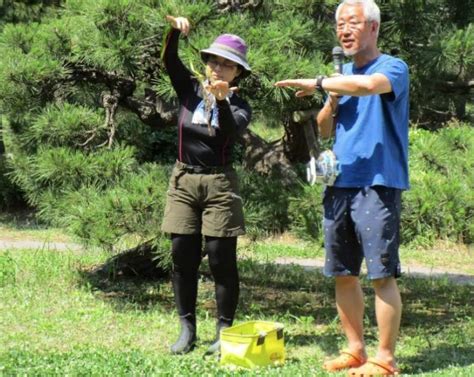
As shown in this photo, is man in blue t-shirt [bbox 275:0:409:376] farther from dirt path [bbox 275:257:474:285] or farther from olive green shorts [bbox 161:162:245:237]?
dirt path [bbox 275:257:474:285]

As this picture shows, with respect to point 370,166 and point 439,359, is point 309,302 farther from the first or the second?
point 370,166

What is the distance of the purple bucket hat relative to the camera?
160 inches

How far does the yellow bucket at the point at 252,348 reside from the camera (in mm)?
3846

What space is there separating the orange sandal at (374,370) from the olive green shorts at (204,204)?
3.15 feet

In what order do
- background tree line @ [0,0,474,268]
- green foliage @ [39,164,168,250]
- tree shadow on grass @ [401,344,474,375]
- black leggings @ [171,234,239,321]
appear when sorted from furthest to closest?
green foliage @ [39,164,168,250] → background tree line @ [0,0,474,268] → black leggings @ [171,234,239,321] → tree shadow on grass @ [401,344,474,375]

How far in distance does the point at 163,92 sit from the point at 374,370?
6.18ft

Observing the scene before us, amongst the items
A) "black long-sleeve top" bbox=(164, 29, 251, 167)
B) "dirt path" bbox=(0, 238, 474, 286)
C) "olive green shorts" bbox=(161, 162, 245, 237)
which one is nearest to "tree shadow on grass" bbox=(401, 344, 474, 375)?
"olive green shorts" bbox=(161, 162, 245, 237)

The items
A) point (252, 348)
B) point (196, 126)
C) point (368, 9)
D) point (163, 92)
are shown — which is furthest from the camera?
point (163, 92)

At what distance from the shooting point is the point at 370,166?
12.2 ft

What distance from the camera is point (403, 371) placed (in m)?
3.94

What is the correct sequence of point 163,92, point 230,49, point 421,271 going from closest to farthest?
point 230,49 < point 163,92 < point 421,271

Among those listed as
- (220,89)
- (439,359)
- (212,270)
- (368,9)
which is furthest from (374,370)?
(368,9)

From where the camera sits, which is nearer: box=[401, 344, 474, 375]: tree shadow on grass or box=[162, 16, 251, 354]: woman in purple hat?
box=[401, 344, 474, 375]: tree shadow on grass

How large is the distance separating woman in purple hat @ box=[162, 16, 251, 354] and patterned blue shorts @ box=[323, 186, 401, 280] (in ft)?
1.96
